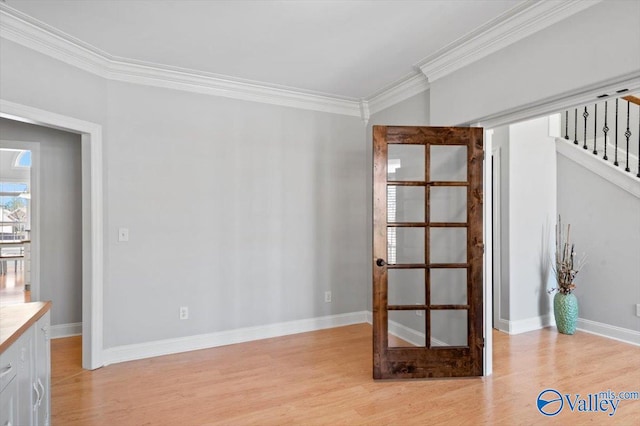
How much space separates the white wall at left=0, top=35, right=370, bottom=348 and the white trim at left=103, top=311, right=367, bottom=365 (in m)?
0.06

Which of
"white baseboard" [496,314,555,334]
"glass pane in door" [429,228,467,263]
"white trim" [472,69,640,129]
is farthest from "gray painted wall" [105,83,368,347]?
"white trim" [472,69,640,129]

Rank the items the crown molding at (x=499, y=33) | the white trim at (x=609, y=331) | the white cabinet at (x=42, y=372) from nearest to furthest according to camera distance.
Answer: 1. the white cabinet at (x=42, y=372)
2. the crown molding at (x=499, y=33)
3. the white trim at (x=609, y=331)

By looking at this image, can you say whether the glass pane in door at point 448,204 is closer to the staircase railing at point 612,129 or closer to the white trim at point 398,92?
the white trim at point 398,92

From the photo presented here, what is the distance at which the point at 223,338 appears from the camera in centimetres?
360

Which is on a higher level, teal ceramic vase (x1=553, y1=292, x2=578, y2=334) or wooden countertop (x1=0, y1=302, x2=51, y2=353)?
wooden countertop (x1=0, y1=302, x2=51, y2=353)

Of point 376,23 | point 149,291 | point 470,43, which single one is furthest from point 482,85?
point 149,291

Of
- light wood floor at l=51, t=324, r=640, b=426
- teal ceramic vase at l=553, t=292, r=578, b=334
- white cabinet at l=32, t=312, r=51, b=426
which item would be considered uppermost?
white cabinet at l=32, t=312, r=51, b=426

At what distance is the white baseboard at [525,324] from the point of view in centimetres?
400

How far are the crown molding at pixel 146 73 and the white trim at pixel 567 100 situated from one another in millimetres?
1868

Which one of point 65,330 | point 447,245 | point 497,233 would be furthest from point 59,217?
point 497,233

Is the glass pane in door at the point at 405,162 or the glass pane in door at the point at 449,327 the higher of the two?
the glass pane in door at the point at 405,162

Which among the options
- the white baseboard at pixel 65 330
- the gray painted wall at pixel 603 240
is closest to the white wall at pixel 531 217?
the gray painted wall at pixel 603 240

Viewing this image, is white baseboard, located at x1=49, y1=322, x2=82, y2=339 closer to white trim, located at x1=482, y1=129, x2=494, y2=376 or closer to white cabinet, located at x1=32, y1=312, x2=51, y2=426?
white cabinet, located at x1=32, y1=312, x2=51, y2=426

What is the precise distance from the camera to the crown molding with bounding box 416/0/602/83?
7.09ft
